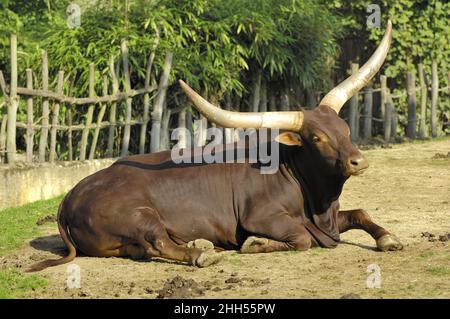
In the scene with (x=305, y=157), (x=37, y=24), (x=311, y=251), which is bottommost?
(x=311, y=251)

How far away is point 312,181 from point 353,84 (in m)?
1.07

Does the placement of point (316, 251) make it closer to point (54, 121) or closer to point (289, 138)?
point (289, 138)

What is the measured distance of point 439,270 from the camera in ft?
24.2

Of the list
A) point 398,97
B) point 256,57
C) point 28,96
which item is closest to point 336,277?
point 28,96

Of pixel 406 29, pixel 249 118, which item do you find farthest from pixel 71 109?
pixel 406 29

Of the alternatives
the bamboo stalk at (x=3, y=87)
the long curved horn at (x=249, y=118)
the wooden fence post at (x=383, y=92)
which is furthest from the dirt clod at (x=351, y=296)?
the wooden fence post at (x=383, y=92)

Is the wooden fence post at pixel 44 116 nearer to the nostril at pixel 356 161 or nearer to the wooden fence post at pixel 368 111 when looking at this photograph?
the nostril at pixel 356 161

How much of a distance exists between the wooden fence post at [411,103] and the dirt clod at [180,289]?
10.6 metres

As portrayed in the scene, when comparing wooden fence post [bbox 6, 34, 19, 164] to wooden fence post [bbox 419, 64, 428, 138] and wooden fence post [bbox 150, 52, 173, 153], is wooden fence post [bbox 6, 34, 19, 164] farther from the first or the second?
wooden fence post [bbox 419, 64, 428, 138]

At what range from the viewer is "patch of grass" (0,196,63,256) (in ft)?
30.3

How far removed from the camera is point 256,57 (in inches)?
575

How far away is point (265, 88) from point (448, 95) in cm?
429

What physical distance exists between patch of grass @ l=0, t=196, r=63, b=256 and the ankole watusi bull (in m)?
0.92
